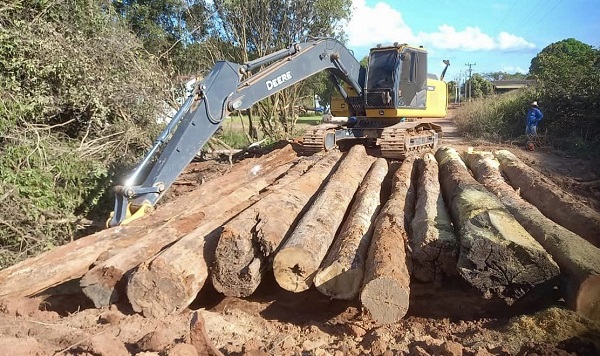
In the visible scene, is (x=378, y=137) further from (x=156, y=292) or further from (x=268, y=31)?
(x=156, y=292)

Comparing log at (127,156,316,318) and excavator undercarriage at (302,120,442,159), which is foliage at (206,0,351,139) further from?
log at (127,156,316,318)

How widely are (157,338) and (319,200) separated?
2.79m

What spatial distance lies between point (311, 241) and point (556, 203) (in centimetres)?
376

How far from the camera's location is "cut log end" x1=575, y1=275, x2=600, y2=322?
367cm

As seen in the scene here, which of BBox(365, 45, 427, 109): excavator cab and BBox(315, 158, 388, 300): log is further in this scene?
BBox(365, 45, 427, 109): excavator cab

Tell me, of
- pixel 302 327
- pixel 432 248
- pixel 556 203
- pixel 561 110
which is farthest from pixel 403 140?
pixel 561 110

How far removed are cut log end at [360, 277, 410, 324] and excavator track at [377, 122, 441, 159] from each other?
6596mm

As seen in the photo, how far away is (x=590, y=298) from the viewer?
3701mm

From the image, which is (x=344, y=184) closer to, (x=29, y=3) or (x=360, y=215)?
(x=360, y=215)

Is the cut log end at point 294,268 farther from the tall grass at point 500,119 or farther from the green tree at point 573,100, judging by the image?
the tall grass at point 500,119

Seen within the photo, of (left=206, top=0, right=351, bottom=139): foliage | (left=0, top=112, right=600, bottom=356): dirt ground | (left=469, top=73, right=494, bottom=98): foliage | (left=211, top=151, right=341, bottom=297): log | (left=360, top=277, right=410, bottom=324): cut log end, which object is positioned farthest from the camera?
(left=469, top=73, right=494, bottom=98): foliage

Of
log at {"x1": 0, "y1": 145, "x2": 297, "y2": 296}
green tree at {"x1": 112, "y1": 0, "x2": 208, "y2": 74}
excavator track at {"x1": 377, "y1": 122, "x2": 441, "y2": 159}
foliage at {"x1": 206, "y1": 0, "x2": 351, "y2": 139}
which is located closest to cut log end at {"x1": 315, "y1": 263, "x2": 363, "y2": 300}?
log at {"x1": 0, "y1": 145, "x2": 297, "y2": 296}

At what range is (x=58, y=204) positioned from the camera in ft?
27.1

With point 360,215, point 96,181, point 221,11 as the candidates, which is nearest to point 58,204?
point 96,181
